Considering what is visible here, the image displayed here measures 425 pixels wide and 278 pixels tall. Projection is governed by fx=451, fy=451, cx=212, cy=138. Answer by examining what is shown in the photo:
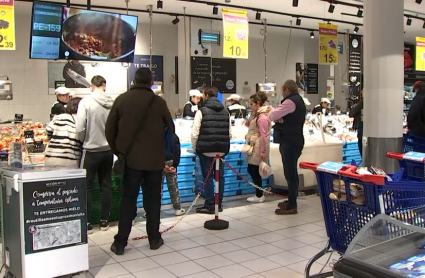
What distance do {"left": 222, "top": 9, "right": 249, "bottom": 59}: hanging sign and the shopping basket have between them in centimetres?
591

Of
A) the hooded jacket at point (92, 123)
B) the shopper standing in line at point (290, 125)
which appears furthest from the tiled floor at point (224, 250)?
the hooded jacket at point (92, 123)

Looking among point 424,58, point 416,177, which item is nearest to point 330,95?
point 424,58

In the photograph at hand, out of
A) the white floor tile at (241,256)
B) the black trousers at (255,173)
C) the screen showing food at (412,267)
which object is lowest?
the white floor tile at (241,256)

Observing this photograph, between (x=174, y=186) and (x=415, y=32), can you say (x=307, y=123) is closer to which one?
(x=174, y=186)

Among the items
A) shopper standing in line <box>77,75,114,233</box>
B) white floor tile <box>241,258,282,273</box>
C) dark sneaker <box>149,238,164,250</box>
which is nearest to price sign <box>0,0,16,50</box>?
shopper standing in line <box>77,75,114,233</box>

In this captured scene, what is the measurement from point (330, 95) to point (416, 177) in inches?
519

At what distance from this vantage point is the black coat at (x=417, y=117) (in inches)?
265

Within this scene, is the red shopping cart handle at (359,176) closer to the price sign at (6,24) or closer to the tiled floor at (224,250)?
the tiled floor at (224,250)

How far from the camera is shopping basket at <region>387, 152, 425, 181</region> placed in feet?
13.2

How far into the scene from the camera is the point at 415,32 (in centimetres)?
1636

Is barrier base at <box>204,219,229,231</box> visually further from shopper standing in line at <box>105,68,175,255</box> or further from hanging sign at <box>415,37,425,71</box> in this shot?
hanging sign at <box>415,37,425,71</box>

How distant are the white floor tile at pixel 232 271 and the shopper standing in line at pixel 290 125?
2109 mm

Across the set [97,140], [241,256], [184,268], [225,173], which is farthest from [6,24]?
[241,256]

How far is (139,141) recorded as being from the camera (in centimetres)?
446
